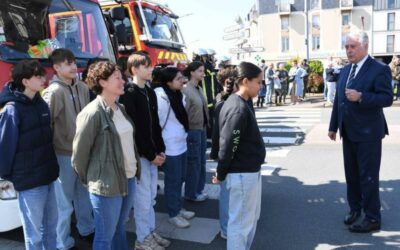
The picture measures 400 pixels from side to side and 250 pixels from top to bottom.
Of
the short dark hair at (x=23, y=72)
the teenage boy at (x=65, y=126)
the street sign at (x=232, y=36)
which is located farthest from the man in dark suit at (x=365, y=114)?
the street sign at (x=232, y=36)

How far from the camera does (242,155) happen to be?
10.4ft

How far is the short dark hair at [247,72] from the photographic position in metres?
3.17

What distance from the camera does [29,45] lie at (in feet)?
14.7

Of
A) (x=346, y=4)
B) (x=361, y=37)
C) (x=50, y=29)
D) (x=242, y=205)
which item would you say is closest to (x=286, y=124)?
(x=361, y=37)

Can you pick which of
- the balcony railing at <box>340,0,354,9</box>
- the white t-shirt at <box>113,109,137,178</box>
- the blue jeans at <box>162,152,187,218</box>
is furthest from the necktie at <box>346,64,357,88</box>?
the balcony railing at <box>340,0,354,9</box>

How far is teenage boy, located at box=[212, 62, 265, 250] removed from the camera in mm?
3105

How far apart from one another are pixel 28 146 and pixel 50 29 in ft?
7.44

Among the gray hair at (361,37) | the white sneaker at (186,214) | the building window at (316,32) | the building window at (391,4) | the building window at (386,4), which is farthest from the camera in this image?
the building window at (316,32)

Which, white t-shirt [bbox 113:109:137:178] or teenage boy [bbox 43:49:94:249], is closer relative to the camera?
white t-shirt [bbox 113:109:137:178]

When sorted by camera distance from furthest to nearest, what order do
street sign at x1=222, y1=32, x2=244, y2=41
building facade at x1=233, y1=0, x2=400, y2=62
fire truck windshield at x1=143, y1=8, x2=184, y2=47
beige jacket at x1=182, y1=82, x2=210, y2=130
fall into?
building facade at x1=233, y1=0, x2=400, y2=62, street sign at x1=222, y1=32, x2=244, y2=41, fire truck windshield at x1=143, y1=8, x2=184, y2=47, beige jacket at x1=182, y1=82, x2=210, y2=130

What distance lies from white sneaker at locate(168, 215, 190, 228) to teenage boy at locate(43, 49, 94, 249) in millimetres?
1049

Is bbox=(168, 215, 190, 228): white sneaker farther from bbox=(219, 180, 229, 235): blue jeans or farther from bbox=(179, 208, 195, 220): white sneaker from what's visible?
bbox=(219, 180, 229, 235): blue jeans

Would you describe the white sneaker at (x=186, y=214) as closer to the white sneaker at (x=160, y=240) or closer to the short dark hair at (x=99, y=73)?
the white sneaker at (x=160, y=240)

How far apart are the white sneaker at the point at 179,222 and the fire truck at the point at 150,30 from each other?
4727 millimetres
